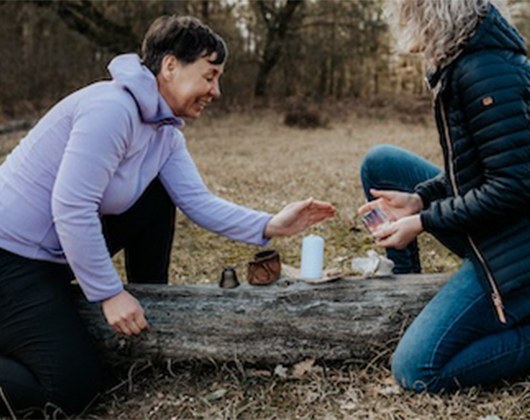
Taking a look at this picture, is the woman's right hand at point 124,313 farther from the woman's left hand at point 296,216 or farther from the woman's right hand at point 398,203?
the woman's right hand at point 398,203

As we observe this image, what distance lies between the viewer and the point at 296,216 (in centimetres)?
268

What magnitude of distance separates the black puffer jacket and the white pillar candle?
0.44 metres

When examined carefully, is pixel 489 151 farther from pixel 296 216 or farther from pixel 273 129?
pixel 273 129

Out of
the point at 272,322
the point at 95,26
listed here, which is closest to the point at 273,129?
the point at 95,26

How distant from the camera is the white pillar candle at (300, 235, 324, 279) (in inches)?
102

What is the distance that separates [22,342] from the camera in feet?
7.51

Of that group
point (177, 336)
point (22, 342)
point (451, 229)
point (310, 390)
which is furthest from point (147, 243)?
point (451, 229)

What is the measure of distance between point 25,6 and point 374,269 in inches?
487

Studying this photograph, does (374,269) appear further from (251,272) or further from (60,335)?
(60,335)

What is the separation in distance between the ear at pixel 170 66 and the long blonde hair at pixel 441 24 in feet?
2.35

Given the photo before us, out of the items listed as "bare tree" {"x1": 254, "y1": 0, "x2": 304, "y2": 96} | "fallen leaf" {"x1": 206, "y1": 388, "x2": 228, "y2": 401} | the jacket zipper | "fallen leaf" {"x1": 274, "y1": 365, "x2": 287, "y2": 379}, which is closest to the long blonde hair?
the jacket zipper

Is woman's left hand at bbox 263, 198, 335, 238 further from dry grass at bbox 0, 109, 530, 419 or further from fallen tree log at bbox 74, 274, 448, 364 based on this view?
dry grass at bbox 0, 109, 530, 419

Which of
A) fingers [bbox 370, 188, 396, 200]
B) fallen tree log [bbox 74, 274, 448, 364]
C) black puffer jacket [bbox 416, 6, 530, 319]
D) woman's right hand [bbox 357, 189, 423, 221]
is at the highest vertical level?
black puffer jacket [bbox 416, 6, 530, 319]

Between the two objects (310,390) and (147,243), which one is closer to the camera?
(310,390)
